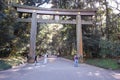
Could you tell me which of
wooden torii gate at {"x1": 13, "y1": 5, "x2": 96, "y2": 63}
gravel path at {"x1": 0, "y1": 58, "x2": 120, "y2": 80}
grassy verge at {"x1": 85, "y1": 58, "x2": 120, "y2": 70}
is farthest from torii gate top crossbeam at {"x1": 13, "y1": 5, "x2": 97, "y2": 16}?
gravel path at {"x1": 0, "y1": 58, "x2": 120, "y2": 80}

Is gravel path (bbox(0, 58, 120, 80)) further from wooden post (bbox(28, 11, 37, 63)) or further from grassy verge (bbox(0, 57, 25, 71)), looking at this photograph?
wooden post (bbox(28, 11, 37, 63))

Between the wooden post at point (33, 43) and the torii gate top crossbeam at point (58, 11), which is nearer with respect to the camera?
the wooden post at point (33, 43)

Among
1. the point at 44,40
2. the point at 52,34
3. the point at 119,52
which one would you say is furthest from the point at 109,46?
the point at 52,34

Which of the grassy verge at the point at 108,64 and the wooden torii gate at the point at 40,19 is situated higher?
the wooden torii gate at the point at 40,19

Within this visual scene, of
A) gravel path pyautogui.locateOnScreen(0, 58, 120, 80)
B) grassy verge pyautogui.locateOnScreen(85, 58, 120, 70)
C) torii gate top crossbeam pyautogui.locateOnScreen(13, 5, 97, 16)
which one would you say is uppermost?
torii gate top crossbeam pyautogui.locateOnScreen(13, 5, 97, 16)

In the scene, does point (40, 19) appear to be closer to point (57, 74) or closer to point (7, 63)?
point (7, 63)

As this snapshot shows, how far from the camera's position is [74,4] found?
36.9 metres

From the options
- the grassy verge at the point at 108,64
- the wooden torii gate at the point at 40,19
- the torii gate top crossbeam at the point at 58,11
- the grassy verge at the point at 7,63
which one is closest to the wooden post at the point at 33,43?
the wooden torii gate at the point at 40,19

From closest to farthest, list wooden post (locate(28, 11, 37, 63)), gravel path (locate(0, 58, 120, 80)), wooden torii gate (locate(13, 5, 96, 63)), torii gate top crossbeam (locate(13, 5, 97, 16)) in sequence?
gravel path (locate(0, 58, 120, 80))
wooden post (locate(28, 11, 37, 63))
wooden torii gate (locate(13, 5, 96, 63))
torii gate top crossbeam (locate(13, 5, 97, 16))

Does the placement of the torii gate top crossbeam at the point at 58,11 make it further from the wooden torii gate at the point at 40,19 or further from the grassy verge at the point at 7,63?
the grassy verge at the point at 7,63

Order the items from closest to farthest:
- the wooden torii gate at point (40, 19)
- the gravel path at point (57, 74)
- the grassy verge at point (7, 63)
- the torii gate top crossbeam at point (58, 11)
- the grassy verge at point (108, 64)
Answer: the gravel path at point (57, 74) < the grassy verge at point (7, 63) < the grassy verge at point (108, 64) < the wooden torii gate at point (40, 19) < the torii gate top crossbeam at point (58, 11)

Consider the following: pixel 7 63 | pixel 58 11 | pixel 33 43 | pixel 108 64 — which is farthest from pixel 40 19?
pixel 108 64

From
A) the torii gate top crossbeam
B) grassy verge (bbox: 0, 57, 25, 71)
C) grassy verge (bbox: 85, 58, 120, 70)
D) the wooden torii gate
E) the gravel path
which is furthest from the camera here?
the torii gate top crossbeam

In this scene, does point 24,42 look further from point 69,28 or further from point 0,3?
point 0,3
